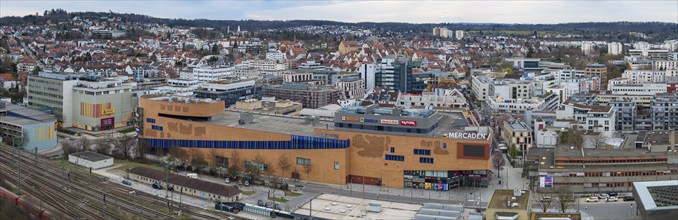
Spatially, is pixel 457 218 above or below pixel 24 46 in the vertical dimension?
below

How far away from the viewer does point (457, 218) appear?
22109 mm

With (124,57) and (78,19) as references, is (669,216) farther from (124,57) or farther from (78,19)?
(78,19)

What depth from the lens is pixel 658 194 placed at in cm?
2245

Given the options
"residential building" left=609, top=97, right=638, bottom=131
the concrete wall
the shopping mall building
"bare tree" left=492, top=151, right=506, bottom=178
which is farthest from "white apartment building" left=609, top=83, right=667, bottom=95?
the concrete wall

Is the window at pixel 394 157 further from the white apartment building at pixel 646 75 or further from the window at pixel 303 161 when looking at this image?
the white apartment building at pixel 646 75

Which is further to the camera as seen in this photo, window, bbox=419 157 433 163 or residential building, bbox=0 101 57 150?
residential building, bbox=0 101 57 150

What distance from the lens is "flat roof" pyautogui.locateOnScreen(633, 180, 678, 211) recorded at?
21234mm

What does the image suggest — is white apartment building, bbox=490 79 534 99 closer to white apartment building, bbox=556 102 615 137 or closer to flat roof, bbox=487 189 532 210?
white apartment building, bbox=556 102 615 137

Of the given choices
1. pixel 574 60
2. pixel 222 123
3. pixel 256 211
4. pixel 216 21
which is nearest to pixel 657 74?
pixel 574 60

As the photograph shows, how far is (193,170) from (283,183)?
4.20 m

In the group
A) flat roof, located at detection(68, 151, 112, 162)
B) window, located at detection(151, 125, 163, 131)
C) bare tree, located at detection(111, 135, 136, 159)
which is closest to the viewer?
flat roof, located at detection(68, 151, 112, 162)

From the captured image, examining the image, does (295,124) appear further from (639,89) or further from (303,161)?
(639,89)

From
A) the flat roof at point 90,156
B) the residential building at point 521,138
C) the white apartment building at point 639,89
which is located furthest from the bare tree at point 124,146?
the white apartment building at point 639,89

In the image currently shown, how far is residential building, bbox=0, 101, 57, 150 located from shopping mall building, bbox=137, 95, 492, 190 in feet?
23.0
